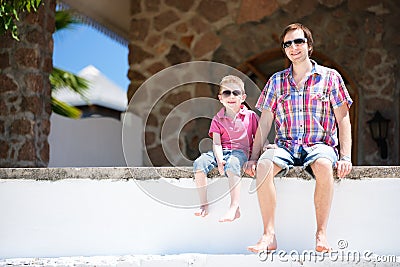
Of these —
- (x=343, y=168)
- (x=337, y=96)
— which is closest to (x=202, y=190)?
(x=343, y=168)

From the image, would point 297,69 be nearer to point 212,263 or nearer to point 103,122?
point 212,263

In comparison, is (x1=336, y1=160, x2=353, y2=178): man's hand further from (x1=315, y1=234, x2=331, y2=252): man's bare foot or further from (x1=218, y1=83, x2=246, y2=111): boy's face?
(x1=218, y1=83, x2=246, y2=111): boy's face

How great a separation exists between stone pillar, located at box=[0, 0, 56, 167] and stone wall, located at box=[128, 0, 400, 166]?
6.07 feet

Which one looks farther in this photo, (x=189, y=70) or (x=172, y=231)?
(x=189, y=70)

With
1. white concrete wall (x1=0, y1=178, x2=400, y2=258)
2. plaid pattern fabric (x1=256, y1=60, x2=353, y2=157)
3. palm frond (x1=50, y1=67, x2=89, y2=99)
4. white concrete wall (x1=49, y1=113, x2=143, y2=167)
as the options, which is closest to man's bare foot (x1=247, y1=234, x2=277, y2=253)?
white concrete wall (x1=0, y1=178, x2=400, y2=258)

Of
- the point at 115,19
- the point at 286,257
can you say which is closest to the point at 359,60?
the point at 115,19

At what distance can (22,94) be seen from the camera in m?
4.66

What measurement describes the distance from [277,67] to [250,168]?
4055mm

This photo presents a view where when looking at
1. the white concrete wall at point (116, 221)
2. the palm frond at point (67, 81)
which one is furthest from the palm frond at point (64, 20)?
the white concrete wall at point (116, 221)

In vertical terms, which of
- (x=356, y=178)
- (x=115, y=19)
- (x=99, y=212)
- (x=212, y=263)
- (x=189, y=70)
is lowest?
(x=212, y=263)

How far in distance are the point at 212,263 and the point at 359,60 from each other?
3869 mm

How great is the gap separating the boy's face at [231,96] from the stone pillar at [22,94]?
2289 millimetres

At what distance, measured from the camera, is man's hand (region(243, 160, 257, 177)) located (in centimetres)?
266

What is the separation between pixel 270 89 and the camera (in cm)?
285
